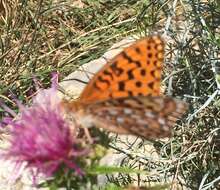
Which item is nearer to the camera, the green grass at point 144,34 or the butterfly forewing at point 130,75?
the butterfly forewing at point 130,75

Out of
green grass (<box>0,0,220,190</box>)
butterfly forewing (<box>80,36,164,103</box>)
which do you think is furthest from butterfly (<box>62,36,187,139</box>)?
green grass (<box>0,0,220,190</box>)

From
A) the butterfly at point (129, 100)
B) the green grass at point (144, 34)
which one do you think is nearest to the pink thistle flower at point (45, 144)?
the butterfly at point (129, 100)

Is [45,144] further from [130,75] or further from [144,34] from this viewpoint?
[144,34]

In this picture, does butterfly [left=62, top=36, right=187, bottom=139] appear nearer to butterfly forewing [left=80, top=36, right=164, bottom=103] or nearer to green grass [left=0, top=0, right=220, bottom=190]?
butterfly forewing [left=80, top=36, right=164, bottom=103]

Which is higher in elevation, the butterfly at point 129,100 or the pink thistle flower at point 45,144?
the butterfly at point 129,100

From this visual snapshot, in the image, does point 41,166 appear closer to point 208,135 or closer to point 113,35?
point 208,135

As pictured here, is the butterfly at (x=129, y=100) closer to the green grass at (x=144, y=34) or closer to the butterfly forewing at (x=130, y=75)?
the butterfly forewing at (x=130, y=75)

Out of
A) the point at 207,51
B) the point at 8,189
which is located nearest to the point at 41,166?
the point at 8,189

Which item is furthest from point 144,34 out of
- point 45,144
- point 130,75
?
point 45,144
